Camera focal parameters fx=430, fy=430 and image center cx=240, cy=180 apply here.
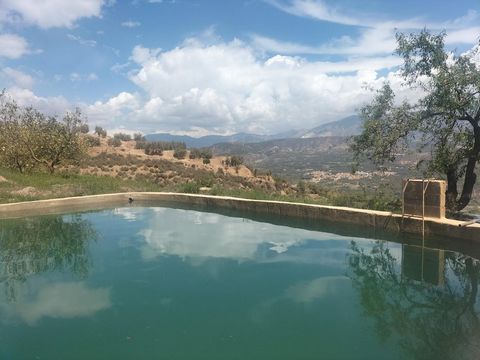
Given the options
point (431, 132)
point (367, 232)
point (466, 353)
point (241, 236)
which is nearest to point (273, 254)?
point (241, 236)

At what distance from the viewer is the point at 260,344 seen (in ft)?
16.5

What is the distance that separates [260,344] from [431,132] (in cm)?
921

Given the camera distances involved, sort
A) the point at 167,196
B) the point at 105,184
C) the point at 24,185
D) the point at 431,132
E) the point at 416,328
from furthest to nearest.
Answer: the point at 105,184
the point at 24,185
the point at 167,196
the point at 431,132
the point at 416,328

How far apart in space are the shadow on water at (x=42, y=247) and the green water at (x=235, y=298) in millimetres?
48

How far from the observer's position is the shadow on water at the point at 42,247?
27.0ft

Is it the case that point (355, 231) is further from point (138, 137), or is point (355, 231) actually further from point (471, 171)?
point (138, 137)

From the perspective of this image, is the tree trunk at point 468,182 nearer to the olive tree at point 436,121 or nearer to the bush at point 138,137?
the olive tree at point 436,121

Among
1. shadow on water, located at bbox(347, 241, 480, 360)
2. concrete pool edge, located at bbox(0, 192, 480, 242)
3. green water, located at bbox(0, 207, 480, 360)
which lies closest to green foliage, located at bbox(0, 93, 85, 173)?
concrete pool edge, located at bbox(0, 192, 480, 242)

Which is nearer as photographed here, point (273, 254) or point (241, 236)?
point (273, 254)

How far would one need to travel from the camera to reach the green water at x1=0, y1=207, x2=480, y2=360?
16.3 feet

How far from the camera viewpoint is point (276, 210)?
534 inches

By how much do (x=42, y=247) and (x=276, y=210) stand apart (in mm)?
6757

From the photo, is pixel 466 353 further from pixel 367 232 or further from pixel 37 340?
pixel 367 232

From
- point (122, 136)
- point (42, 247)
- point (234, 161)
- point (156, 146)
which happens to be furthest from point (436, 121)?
point (122, 136)
